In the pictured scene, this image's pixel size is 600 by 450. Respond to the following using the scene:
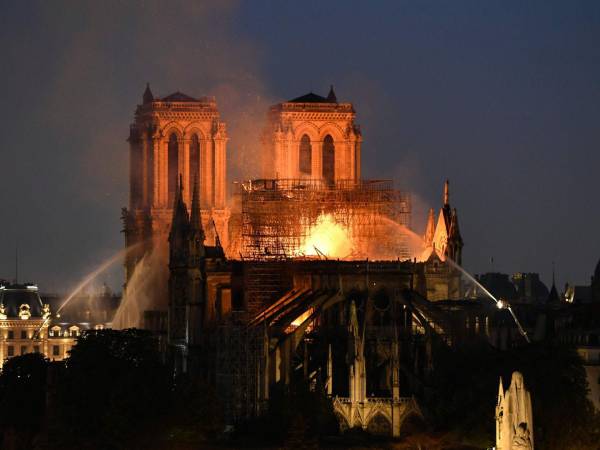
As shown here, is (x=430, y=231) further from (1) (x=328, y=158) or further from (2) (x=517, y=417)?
(2) (x=517, y=417)

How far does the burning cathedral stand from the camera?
10669 cm

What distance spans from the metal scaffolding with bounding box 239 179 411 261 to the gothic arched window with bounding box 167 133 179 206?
6.27m

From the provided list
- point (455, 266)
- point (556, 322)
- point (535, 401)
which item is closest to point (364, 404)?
point (535, 401)

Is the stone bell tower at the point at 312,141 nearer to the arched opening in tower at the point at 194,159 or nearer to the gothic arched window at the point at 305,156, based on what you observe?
the gothic arched window at the point at 305,156

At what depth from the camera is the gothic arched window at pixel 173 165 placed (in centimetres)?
13412

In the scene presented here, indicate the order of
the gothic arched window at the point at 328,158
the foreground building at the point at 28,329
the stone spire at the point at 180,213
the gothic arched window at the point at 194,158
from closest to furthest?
the stone spire at the point at 180,213
the gothic arched window at the point at 328,158
the gothic arched window at the point at 194,158
the foreground building at the point at 28,329

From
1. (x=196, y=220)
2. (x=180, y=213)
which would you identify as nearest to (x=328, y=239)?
(x=196, y=220)

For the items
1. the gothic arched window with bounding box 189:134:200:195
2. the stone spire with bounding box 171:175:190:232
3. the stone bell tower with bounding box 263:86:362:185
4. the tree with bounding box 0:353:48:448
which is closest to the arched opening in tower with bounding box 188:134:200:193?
the gothic arched window with bounding box 189:134:200:195

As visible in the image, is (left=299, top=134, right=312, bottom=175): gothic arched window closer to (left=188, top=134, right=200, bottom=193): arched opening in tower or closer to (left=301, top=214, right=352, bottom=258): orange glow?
(left=301, top=214, right=352, bottom=258): orange glow

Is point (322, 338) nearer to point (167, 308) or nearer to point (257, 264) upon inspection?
point (257, 264)

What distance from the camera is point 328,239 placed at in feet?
415

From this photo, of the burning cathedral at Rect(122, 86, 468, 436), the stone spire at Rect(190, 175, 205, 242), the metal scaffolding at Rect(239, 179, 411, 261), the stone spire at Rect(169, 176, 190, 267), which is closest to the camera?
the burning cathedral at Rect(122, 86, 468, 436)

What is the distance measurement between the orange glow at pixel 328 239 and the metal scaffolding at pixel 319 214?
26 centimetres

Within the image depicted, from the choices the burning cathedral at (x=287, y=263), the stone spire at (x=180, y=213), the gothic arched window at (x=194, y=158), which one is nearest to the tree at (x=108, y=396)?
the burning cathedral at (x=287, y=263)
